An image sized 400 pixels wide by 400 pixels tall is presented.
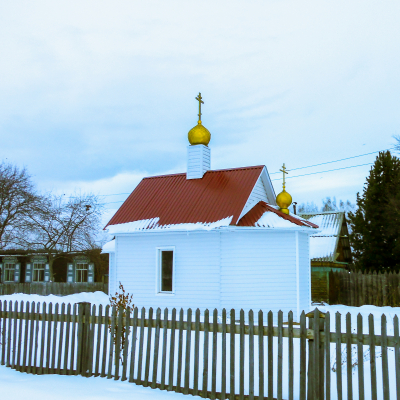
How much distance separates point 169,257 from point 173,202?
237 cm

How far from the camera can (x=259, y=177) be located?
694 inches

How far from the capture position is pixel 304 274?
16.5 meters

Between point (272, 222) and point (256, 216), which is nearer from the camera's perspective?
point (272, 222)

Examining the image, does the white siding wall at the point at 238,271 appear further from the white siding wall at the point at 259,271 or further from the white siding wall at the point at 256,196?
the white siding wall at the point at 256,196

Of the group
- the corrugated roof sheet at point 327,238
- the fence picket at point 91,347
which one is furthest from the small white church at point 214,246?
the corrugated roof sheet at point 327,238

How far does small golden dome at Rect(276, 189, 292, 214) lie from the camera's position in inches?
734

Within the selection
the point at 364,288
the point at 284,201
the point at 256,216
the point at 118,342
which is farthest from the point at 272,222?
the point at 118,342

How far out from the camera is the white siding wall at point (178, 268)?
15.7 m

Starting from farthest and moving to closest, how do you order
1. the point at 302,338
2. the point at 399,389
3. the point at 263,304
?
the point at 263,304 < the point at 302,338 < the point at 399,389

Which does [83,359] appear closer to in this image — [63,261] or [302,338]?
[302,338]

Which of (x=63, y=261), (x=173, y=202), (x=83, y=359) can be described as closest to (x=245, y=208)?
(x=173, y=202)

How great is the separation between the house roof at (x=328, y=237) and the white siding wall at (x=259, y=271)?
10765mm

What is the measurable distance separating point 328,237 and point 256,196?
39.0 ft

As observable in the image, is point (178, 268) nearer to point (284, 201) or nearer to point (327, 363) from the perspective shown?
point (284, 201)
